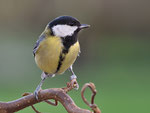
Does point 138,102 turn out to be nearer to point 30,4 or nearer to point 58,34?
point 30,4

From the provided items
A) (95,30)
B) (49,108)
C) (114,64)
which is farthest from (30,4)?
(49,108)

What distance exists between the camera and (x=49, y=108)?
11.8ft

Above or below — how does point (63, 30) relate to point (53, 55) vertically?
above

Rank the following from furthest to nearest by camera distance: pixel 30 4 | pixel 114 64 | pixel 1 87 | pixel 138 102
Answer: pixel 114 64, pixel 30 4, pixel 1 87, pixel 138 102

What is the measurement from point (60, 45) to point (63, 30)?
2.5 inches

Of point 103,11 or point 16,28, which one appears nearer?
point 103,11

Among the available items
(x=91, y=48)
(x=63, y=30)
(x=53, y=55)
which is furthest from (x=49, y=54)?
(x=91, y=48)

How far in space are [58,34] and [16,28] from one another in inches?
A: 147

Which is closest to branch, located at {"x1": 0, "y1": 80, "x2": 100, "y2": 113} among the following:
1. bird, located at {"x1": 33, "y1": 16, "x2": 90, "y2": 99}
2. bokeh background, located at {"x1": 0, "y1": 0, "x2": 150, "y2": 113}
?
bird, located at {"x1": 33, "y1": 16, "x2": 90, "y2": 99}

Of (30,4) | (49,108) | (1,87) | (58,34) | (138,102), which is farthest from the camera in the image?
(30,4)

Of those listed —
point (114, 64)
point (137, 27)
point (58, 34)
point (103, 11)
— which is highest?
point (58, 34)

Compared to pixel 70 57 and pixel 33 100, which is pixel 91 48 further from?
pixel 33 100

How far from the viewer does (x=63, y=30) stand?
1.39 metres

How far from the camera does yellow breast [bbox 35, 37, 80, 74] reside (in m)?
1.45
